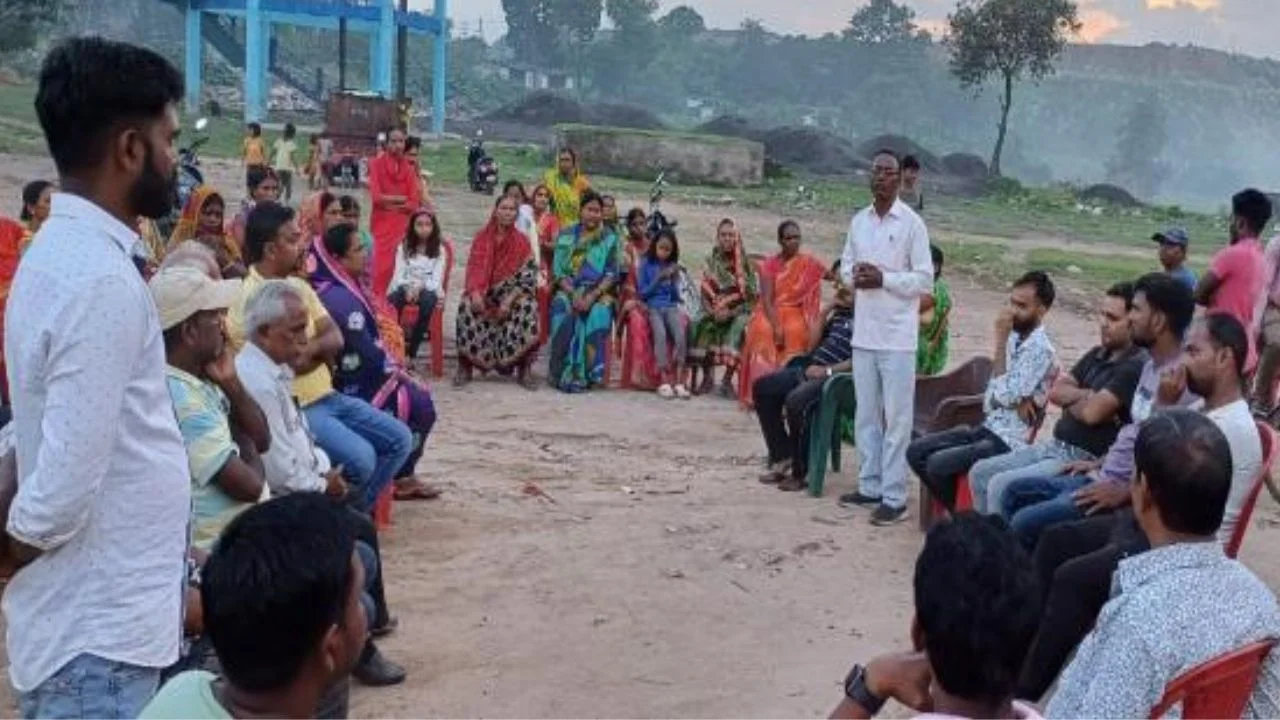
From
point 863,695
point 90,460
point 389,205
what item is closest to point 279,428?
point 90,460

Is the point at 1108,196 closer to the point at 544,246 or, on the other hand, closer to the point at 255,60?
the point at 255,60

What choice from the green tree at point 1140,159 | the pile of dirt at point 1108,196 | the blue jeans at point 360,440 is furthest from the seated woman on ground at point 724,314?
the green tree at point 1140,159

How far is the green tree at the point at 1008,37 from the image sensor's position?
3503 cm

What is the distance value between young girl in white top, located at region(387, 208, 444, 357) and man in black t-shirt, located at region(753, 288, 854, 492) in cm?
314

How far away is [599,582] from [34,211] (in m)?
4.01

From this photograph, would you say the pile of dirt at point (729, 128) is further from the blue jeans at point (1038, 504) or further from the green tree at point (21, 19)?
the blue jeans at point (1038, 504)

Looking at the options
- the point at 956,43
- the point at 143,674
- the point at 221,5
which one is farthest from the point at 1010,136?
the point at 143,674

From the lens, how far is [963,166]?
134 ft

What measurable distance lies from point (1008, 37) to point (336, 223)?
3236 cm

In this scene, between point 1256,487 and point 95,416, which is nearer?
point 95,416

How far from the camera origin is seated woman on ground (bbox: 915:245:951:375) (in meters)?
7.69

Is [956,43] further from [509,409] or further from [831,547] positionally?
[831,547]

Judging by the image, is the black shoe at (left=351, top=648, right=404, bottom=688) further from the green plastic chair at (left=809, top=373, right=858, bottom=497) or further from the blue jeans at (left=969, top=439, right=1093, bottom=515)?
the green plastic chair at (left=809, top=373, right=858, bottom=497)

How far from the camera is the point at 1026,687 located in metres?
3.98
